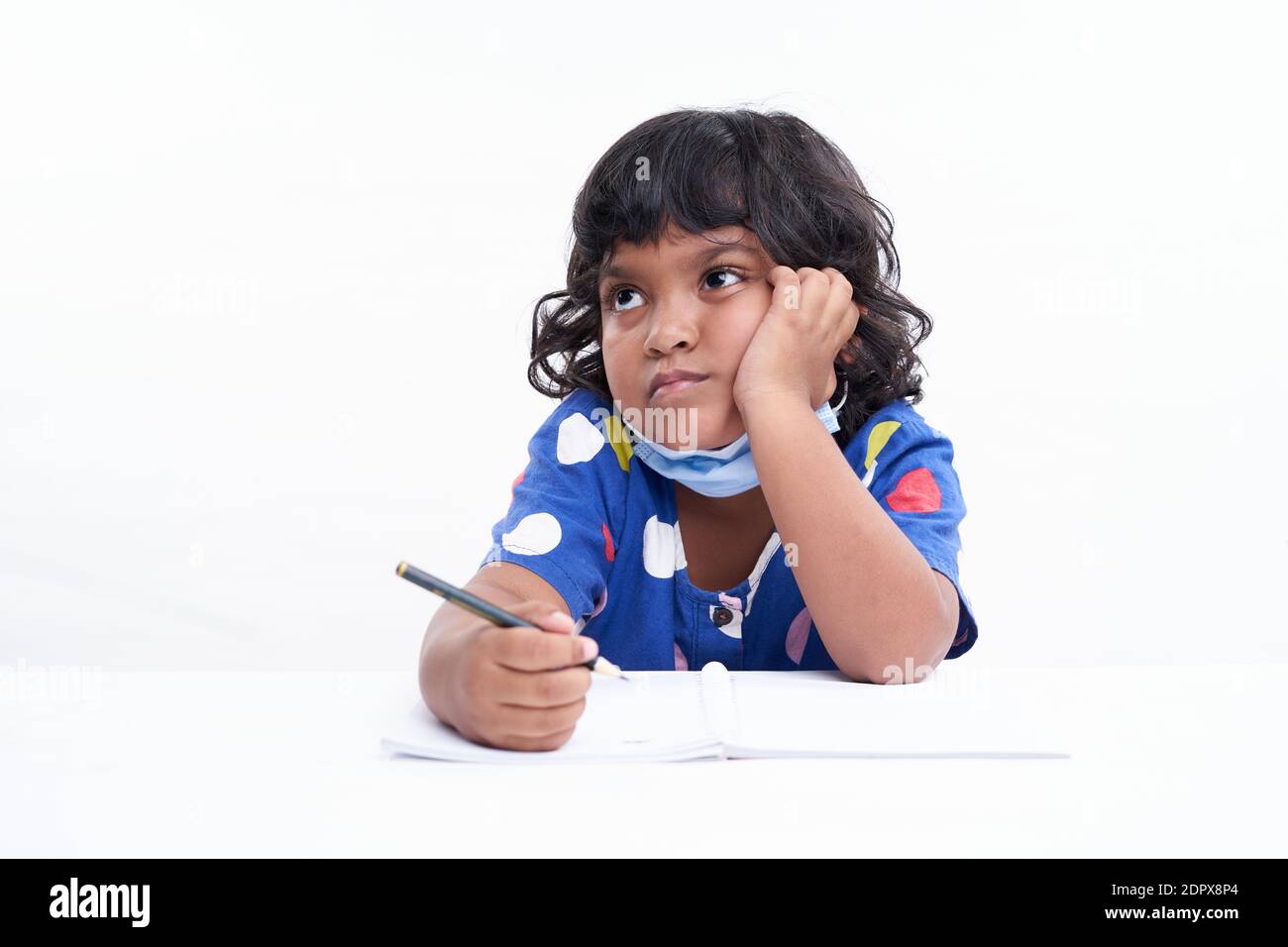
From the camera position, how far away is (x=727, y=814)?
23.5 inches

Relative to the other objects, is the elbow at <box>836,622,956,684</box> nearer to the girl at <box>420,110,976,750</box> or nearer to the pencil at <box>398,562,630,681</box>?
the girl at <box>420,110,976,750</box>

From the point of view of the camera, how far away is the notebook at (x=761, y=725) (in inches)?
27.6

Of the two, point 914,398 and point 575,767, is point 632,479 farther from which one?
point 575,767

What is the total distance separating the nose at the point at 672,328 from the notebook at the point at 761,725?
0.29 meters

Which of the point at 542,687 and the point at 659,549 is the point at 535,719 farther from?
the point at 659,549

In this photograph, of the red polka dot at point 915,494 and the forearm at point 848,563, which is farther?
the red polka dot at point 915,494

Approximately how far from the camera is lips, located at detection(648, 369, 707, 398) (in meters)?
1.03

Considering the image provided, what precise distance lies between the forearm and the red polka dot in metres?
0.12

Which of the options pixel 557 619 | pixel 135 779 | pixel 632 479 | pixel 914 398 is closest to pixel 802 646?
pixel 632 479

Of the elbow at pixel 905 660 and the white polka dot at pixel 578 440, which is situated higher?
the white polka dot at pixel 578 440

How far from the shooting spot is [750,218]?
1069 mm

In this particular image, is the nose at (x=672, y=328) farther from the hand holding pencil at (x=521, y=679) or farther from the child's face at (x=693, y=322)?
the hand holding pencil at (x=521, y=679)

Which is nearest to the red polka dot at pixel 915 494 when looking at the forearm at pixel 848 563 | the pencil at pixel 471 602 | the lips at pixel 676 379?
the forearm at pixel 848 563
